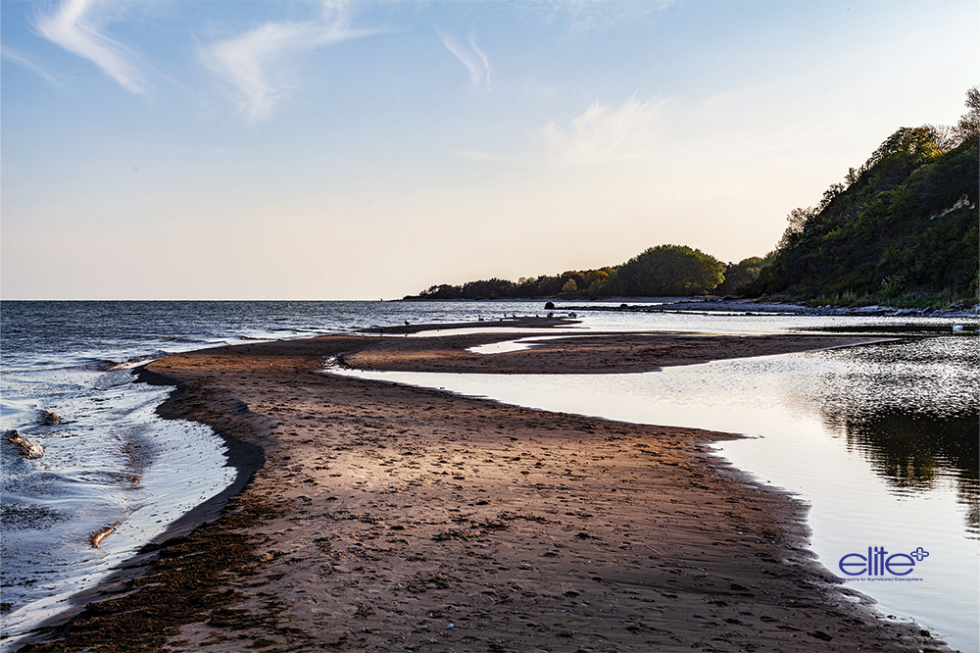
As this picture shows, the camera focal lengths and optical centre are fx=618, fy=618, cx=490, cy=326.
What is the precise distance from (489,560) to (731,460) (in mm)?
5476

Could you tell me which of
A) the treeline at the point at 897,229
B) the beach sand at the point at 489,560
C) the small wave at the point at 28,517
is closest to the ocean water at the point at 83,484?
the small wave at the point at 28,517

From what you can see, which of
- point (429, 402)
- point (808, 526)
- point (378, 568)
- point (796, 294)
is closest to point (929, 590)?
point (808, 526)

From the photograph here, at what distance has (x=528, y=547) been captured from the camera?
5.68 metres

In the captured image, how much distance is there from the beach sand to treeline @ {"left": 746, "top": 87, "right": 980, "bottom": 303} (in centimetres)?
6575

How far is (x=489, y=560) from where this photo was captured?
536 centimetres

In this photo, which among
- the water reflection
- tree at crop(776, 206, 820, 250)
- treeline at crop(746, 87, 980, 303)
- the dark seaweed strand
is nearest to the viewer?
the dark seaweed strand

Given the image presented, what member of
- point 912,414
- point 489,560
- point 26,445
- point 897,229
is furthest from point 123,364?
point 897,229

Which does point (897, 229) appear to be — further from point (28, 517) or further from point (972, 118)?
point (28, 517)

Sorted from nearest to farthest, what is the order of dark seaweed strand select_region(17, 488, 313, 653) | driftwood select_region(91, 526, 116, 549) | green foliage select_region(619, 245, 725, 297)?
dark seaweed strand select_region(17, 488, 313, 653) → driftwood select_region(91, 526, 116, 549) → green foliage select_region(619, 245, 725, 297)

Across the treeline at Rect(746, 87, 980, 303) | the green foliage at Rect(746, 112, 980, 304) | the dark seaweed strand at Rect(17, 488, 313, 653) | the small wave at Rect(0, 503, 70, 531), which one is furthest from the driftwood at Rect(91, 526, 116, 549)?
the green foliage at Rect(746, 112, 980, 304)

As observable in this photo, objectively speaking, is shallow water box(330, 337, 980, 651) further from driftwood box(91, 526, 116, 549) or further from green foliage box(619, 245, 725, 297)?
green foliage box(619, 245, 725, 297)

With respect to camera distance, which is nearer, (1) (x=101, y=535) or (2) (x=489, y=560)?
(2) (x=489, y=560)

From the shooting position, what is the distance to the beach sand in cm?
409

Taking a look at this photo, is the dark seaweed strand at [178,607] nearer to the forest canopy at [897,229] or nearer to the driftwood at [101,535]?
the driftwood at [101,535]
